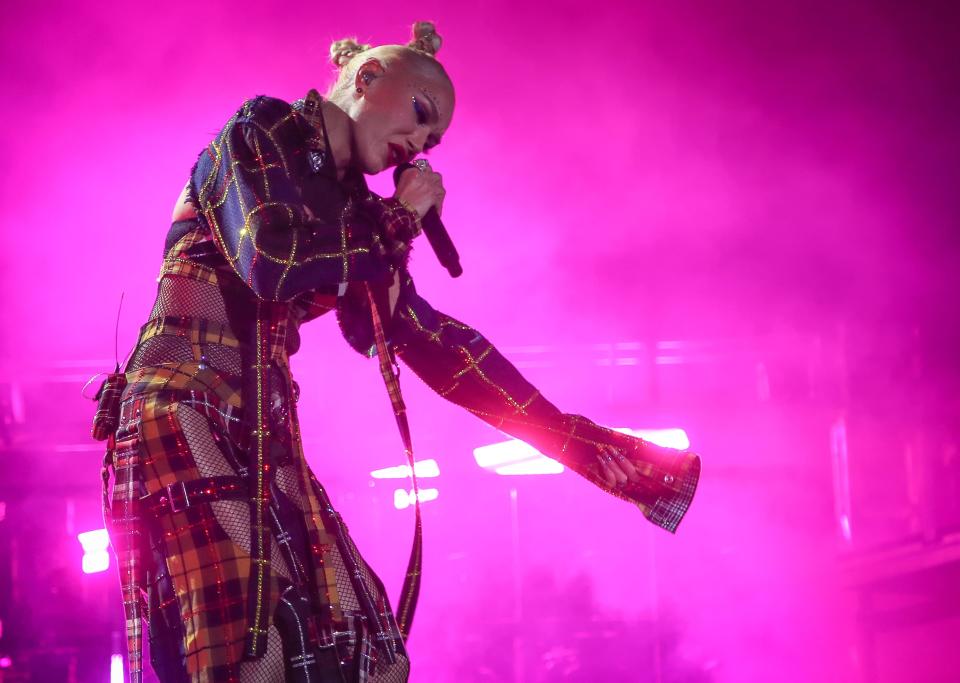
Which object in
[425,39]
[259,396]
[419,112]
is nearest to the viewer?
[259,396]

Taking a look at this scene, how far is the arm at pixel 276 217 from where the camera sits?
1477 mm

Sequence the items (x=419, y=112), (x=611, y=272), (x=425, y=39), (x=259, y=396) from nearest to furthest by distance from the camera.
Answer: (x=259, y=396)
(x=419, y=112)
(x=425, y=39)
(x=611, y=272)

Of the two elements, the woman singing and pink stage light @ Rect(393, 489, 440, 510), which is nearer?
the woman singing

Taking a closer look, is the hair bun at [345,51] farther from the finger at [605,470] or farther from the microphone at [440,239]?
the finger at [605,470]

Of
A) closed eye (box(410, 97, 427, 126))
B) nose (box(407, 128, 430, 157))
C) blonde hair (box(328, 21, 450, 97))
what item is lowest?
nose (box(407, 128, 430, 157))

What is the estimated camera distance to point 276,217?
150 centimetres

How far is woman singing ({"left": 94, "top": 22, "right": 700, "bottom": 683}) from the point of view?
142cm

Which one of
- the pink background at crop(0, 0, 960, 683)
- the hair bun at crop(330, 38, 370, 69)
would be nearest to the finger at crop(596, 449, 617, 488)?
the hair bun at crop(330, 38, 370, 69)

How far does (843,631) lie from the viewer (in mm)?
5480

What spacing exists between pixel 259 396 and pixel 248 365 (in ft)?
0.21

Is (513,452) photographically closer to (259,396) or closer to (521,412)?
(521,412)

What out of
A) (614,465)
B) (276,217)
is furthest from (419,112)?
(614,465)

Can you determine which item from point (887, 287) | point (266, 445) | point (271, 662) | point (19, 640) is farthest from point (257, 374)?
point (887, 287)

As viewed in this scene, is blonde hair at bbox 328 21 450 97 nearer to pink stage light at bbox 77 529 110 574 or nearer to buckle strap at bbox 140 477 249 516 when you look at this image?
buckle strap at bbox 140 477 249 516
